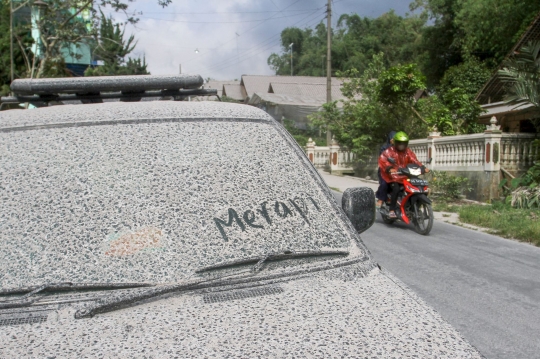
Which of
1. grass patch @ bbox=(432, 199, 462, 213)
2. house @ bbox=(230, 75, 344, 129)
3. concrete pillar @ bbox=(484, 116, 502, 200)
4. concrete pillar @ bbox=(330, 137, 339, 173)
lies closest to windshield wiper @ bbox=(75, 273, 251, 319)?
grass patch @ bbox=(432, 199, 462, 213)

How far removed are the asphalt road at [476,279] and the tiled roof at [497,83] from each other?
11539 millimetres

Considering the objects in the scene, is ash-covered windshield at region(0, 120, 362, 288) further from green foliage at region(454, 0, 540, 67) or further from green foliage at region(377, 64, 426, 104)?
green foliage at region(454, 0, 540, 67)

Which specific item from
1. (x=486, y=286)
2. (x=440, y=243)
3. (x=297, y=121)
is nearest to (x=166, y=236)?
(x=486, y=286)

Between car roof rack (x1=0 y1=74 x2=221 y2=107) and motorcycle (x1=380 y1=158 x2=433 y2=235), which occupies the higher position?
car roof rack (x1=0 y1=74 x2=221 y2=107)

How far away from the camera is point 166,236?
242 cm

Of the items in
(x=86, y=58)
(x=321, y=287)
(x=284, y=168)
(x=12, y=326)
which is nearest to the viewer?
(x=12, y=326)

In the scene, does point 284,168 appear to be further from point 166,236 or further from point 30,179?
point 30,179

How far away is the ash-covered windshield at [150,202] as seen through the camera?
2.33 metres

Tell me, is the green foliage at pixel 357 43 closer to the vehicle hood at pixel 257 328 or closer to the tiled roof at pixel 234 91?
the tiled roof at pixel 234 91

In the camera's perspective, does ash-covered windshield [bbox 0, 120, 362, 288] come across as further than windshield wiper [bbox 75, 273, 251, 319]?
Yes

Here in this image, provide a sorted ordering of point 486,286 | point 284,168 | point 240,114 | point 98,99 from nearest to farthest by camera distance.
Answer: point 284,168 → point 240,114 → point 98,99 → point 486,286

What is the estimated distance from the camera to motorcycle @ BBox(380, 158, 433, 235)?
10.2m

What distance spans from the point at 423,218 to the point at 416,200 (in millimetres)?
343

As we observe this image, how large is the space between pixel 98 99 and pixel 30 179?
6.25 ft
